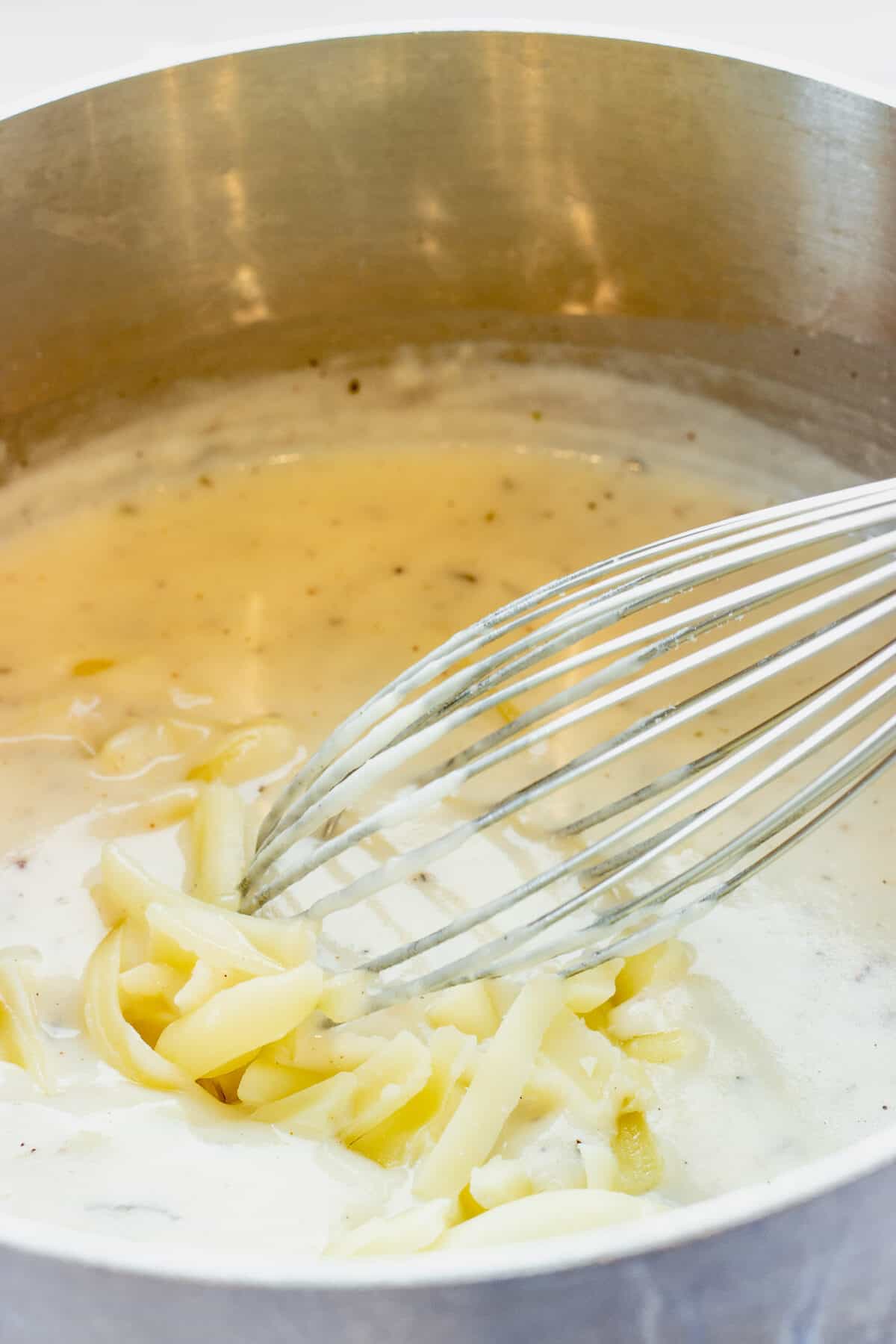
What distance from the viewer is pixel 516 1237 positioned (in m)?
0.64

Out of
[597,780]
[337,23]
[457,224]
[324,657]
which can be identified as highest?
[337,23]

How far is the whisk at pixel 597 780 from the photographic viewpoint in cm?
75

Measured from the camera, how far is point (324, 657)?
110 centimetres

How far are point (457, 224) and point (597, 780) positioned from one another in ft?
1.51

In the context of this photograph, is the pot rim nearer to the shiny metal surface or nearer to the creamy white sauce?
the shiny metal surface

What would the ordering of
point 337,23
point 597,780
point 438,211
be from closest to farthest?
point 597,780, point 438,211, point 337,23

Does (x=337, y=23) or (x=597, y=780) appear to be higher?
(x=337, y=23)

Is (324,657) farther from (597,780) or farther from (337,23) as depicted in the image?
(337,23)

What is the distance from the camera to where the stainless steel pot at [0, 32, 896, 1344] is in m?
1.08

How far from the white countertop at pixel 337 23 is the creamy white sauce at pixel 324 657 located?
41cm

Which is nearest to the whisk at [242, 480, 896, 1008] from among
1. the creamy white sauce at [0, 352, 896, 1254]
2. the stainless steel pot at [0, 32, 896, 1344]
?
the creamy white sauce at [0, 352, 896, 1254]

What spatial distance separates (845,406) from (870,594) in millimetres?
151

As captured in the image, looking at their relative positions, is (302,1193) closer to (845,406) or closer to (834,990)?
(834,990)

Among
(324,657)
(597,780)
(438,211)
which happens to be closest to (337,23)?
(438,211)
